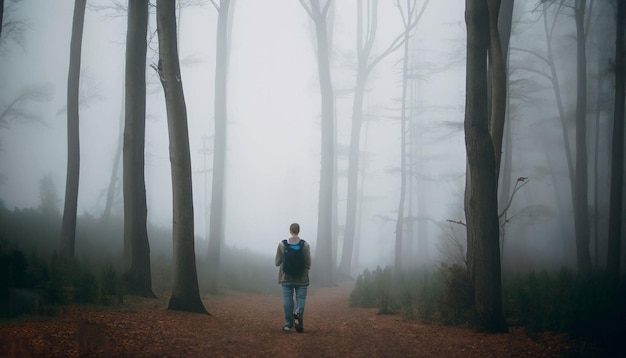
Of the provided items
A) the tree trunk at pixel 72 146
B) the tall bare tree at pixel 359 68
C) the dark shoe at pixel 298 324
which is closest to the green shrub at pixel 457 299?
the dark shoe at pixel 298 324

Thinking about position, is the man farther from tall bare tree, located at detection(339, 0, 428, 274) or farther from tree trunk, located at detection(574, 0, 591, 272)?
tall bare tree, located at detection(339, 0, 428, 274)

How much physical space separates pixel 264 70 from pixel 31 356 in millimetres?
40357

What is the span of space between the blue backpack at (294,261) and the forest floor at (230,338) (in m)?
1.13

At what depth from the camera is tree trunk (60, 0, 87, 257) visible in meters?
12.1

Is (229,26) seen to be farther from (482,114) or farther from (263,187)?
(263,187)

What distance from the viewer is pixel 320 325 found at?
8.72m

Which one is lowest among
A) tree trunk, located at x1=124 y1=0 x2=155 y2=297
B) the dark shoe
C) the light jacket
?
the dark shoe

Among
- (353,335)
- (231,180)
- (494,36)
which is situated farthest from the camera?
(231,180)

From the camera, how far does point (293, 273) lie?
7.70 m

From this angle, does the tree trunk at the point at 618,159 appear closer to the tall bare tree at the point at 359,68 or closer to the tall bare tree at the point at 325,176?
the tall bare tree at the point at 325,176

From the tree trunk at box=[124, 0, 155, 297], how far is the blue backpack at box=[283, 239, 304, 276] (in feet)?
14.0

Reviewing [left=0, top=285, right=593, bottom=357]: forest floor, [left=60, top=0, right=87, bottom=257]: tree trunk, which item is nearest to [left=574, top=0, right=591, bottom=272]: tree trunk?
[left=0, top=285, right=593, bottom=357]: forest floor

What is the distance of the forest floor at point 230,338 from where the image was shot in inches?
202

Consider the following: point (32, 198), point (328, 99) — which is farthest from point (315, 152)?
point (32, 198)
